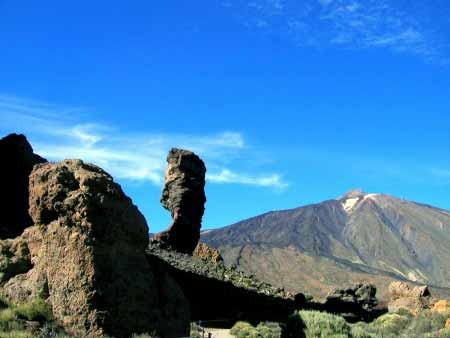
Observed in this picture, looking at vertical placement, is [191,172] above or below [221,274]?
above

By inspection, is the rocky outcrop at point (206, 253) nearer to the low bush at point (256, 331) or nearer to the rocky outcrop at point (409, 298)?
the rocky outcrop at point (409, 298)

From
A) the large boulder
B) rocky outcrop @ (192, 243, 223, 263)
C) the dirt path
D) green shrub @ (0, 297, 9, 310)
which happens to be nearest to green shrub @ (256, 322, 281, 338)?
the dirt path

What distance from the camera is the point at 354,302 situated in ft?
139

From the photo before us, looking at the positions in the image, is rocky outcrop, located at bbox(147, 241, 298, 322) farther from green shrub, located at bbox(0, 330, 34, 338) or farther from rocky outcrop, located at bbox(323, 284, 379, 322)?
green shrub, located at bbox(0, 330, 34, 338)

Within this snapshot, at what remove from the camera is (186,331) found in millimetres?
13977

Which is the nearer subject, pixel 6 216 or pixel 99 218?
pixel 99 218

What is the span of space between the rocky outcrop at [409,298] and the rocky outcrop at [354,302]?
1.42 meters

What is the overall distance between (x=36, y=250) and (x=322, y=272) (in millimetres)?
125435

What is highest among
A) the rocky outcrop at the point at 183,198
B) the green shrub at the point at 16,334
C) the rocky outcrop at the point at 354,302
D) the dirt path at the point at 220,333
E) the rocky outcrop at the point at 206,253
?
the rocky outcrop at the point at 183,198

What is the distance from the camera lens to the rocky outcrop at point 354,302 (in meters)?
37.7

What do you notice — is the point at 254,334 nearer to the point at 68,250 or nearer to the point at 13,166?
the point at 68,250

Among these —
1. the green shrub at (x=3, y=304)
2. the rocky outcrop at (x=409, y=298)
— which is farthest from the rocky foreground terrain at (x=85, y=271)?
the rocky outcrop at (x=409, y=298)

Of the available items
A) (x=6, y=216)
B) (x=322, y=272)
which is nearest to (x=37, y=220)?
(x=6, y=216)

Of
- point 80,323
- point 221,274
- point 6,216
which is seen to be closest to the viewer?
point 80,323
